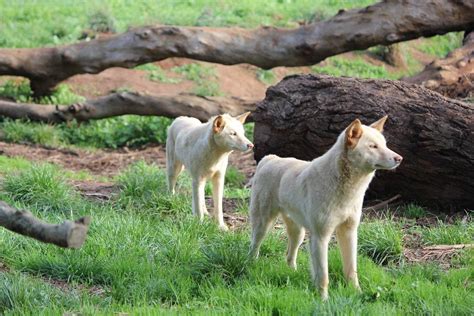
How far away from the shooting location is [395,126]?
8.88 m

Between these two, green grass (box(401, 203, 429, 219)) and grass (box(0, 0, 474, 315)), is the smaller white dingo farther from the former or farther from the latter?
green grass (box(401, 203, 429, 219))

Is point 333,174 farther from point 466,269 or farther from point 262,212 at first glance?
point 466,269

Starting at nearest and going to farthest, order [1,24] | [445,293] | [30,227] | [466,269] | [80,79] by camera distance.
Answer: [30,227], [445,293], [466,269], [80,79], [1,24]

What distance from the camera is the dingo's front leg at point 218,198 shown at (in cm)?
872

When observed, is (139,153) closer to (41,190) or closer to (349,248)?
(41,190)

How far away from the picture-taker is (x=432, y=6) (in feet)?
38.1

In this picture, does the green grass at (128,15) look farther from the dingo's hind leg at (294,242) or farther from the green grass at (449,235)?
the dingo's hind leg at (294,242)

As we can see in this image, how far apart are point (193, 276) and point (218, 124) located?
7.64ft

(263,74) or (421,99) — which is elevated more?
(421,99)

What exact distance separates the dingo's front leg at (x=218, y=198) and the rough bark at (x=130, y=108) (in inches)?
169

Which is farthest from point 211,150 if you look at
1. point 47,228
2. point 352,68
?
point 352,68

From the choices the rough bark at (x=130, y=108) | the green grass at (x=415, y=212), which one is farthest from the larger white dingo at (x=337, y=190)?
the rough bark at (x=130, y=108)

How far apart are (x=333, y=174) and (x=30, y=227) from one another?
2491 mm

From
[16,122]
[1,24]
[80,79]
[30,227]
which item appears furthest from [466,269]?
[1,24]
